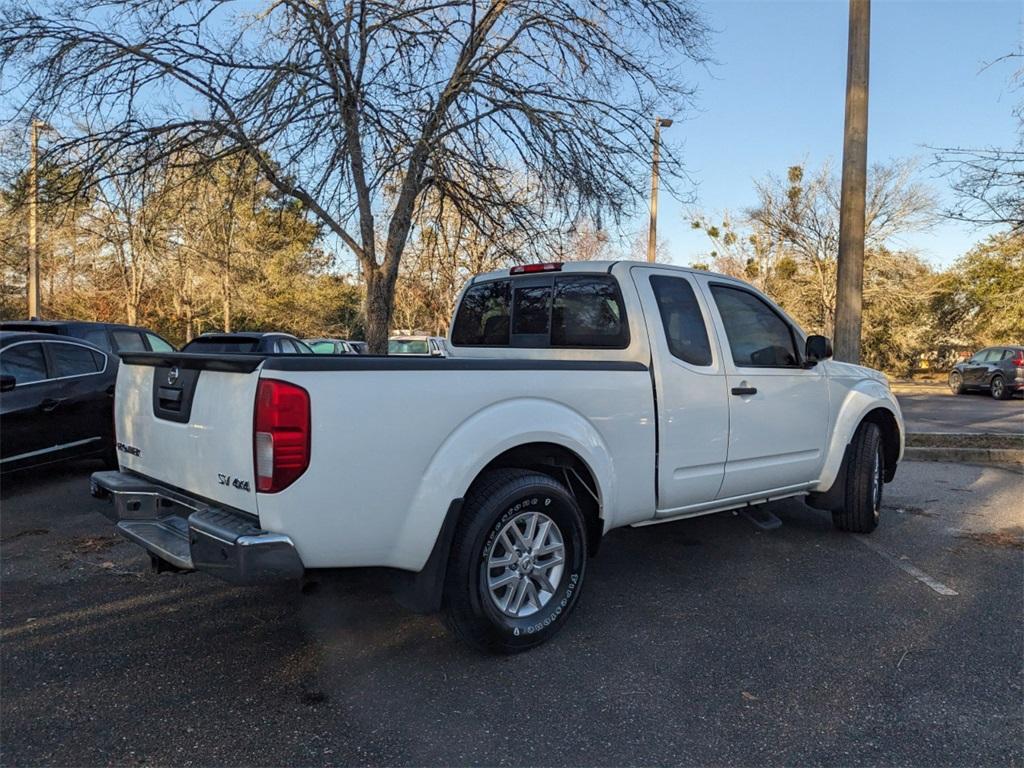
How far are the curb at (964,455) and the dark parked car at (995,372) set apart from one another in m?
13.5

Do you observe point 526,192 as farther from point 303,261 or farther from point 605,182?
point 303,261

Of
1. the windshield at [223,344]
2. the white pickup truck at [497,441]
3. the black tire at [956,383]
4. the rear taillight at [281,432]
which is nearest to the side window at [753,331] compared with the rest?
the white pickup truck at [497,441]

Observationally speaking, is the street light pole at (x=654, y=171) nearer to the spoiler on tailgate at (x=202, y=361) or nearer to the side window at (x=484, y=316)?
the side window at (x=484, y=316)

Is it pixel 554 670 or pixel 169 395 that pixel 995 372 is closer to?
pixel 554 670

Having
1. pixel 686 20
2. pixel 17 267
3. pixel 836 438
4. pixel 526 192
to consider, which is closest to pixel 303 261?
pixel 17 267

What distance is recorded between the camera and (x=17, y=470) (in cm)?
631

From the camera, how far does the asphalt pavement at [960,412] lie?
12664 mm

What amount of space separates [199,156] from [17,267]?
20444mm

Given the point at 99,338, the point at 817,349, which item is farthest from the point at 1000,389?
the point at 99,338

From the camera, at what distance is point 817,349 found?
4.84 meters

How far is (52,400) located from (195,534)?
15.7 ft

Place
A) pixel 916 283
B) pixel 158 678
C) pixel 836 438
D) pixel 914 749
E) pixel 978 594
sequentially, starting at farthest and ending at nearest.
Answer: pixel 916 283 < pixel 836 438 < pixel 978 594 < pixel 158 678 < pixel 914 749

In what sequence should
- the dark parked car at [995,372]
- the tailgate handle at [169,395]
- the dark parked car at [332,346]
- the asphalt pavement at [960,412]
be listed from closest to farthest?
the tailgate handle at [169,395]
the asphalt pavement at [960,412]
the dark parked car at [332,346]
the dark parked car at [995,372]

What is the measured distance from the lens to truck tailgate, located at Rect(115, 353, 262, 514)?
2834mm
